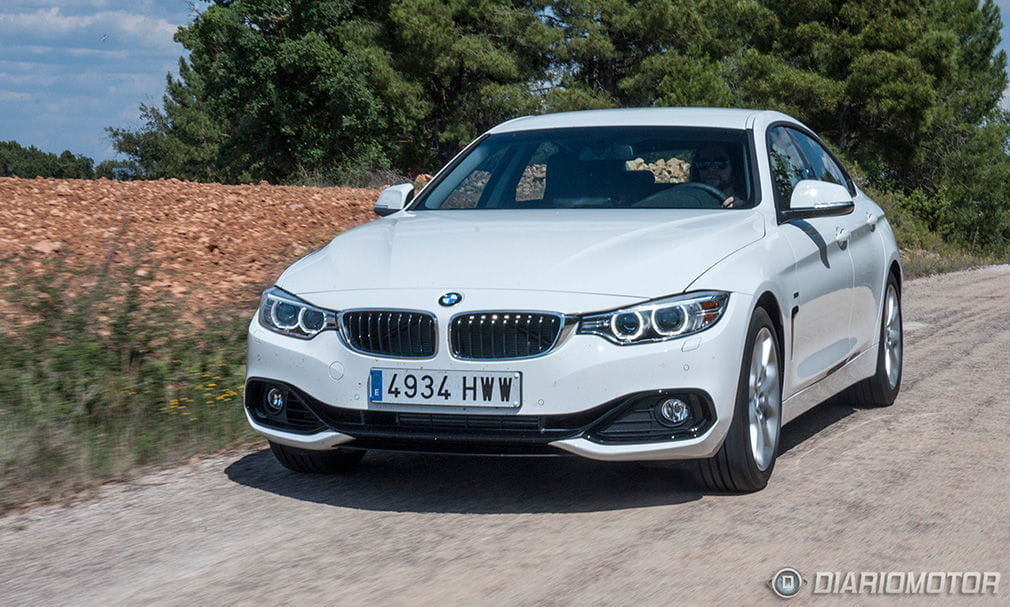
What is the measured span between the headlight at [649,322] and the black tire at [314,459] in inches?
54.2

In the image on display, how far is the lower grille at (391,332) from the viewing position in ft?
15.4

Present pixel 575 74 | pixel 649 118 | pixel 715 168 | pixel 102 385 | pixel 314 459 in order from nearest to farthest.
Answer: pixel 314 459, pixel 715 168, pixel 649 118, pixel 102 385, pixel 575 74

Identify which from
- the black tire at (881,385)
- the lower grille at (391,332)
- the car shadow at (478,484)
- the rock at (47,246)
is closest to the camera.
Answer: the lower grille at (391,332)

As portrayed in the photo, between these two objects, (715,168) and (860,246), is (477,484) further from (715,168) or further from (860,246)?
(860,246)

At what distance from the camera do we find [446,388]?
464 centimetres

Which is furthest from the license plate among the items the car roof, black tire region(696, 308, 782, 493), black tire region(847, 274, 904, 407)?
black tire region(847, 274, 904, 407)

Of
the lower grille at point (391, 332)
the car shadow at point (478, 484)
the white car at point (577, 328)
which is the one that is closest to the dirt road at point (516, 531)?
the car shadow at point (478, 484)

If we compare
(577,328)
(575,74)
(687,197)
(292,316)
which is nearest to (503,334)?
(577,328)

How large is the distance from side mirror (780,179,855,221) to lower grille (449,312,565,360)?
1602 millimetres

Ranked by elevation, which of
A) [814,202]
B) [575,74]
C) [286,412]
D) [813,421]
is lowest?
[813,421]

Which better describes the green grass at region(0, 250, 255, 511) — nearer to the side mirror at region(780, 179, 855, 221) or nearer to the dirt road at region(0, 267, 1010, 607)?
the dirt road at region(0, 267, 1010, 607)

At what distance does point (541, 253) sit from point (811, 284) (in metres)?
1.43

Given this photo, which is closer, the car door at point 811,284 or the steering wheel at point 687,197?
the car door at point 811,284

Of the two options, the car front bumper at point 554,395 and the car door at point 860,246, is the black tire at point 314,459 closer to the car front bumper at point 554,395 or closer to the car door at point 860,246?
the car front bumper at point 554,395
